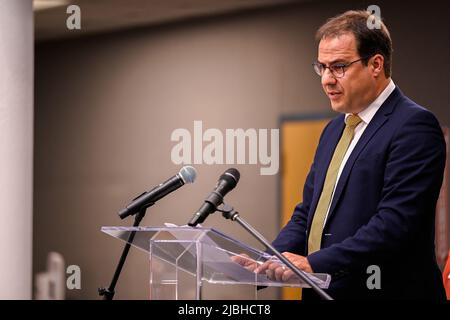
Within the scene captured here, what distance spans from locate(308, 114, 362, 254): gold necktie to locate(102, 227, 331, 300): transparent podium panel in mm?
395

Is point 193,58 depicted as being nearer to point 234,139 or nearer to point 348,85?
point 234,139

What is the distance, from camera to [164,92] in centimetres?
560

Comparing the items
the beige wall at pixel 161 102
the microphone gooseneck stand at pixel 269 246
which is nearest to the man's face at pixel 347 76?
the microphone gooseneck stand at pixel 269 246

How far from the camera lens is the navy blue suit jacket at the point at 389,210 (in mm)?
2471

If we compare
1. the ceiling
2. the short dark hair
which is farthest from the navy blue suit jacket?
the ceiling

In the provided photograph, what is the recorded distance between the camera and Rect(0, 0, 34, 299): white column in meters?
3.91

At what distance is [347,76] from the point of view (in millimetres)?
2703

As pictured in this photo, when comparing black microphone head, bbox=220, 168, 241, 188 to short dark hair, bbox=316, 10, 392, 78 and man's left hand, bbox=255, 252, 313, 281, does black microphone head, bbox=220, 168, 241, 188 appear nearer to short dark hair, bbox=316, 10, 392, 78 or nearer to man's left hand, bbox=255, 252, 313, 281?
man's left hand, bbox=255, 252, 313, 281

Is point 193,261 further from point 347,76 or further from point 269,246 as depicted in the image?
point 347,76

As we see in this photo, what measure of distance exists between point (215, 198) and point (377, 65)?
88 cm

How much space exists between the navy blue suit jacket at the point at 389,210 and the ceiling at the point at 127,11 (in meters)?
2.70

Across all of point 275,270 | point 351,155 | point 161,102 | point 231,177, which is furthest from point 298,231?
point 161,102

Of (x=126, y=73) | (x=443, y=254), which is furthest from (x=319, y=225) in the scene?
(x=126, y=73)

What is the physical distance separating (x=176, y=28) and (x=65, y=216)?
1611 millimetres
